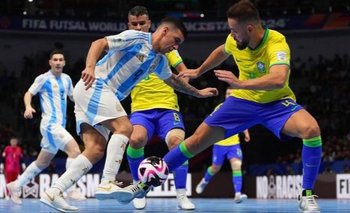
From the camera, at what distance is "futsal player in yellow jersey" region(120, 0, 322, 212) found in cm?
594

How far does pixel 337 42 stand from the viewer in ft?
87.7

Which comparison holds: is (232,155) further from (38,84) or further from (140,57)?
(140,57)

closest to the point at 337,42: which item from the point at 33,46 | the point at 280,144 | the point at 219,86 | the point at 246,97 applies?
the point at 219,86

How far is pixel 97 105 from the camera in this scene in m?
6.12

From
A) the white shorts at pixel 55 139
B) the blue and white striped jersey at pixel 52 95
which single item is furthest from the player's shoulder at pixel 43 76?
the white shorts at pixel 55 139

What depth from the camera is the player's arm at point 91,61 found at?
5639 millimetres

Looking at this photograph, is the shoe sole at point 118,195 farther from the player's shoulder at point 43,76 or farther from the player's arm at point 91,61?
the player's shoulder at point 43,76

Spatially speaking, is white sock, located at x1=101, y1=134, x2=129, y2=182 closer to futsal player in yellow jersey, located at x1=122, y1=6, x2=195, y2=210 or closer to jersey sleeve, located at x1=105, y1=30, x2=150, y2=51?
jersey sleeve, located at x1=105, y1=30, x2=150, y2=51

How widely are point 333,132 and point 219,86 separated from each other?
5014mm

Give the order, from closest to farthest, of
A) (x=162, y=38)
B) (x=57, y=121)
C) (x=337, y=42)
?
(x=162, y=38) → (x=57, y=121) → (x=337, y=42)

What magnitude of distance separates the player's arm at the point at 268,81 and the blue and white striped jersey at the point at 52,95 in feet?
18.3

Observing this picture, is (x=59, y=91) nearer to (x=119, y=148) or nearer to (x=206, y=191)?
(x=119, y=148)

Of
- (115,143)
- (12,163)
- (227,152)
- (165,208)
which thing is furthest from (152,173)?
(12,163)

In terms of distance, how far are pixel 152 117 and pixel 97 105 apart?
1972 millimetres
